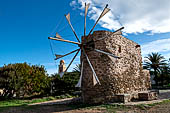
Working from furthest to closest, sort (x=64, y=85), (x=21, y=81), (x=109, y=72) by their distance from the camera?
(x=64, y=85), (x=21, y=81), (x=109, y=72)

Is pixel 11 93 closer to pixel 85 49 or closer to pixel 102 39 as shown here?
pixel 85 49

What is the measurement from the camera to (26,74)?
13047mm

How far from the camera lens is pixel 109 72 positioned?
6.92 metres

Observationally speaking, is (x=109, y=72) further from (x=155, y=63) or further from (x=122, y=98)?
(x=155, y=63)

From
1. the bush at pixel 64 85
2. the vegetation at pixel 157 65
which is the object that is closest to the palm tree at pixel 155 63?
the vegetation at pixel 157 65

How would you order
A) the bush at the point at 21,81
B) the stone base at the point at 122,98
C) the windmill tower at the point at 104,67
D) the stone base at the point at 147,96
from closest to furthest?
the stone base at the point at 122,98, the windmill tower at the point at 104,67, the stone base at the point at 147,96, the bush at the point at 21,81

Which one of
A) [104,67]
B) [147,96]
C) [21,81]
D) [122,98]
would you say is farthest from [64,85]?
[147,96]

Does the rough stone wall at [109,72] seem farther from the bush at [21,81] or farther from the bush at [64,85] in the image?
the bush at [21,81]

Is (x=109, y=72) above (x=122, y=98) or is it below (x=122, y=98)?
above

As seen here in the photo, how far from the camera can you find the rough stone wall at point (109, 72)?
682 centimetres

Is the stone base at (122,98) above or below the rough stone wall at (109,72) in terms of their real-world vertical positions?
below

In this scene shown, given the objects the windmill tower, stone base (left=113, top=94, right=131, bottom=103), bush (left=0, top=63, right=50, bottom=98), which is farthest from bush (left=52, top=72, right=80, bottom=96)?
stone base (left=113, top=94, right=131, bottom=103)

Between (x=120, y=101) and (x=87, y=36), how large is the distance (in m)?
3.62

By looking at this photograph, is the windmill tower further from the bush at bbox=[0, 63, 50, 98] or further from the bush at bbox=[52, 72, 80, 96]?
the bush at bbox=[0, 63, 50, 98]
